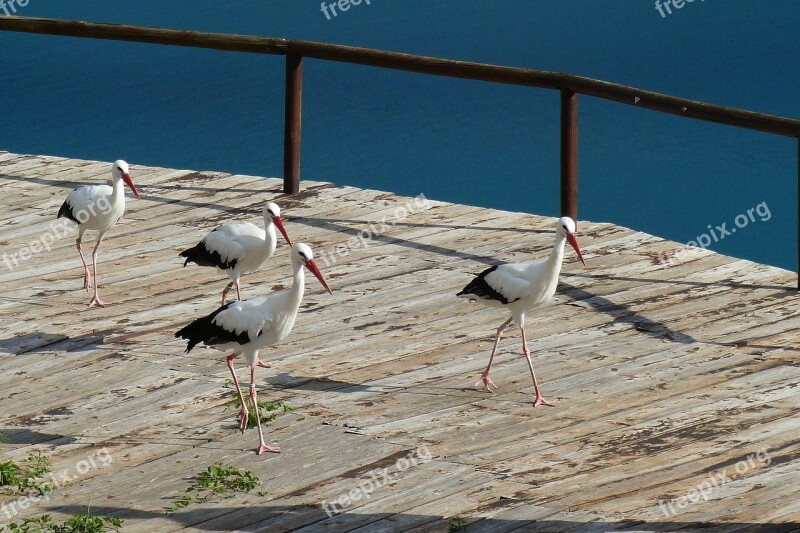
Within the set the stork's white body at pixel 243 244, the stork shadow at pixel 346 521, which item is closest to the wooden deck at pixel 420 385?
the stork shadow at pixel 346 521

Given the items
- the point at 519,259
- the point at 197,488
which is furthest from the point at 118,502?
the point at 519,259

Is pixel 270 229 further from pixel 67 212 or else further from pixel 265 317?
pixel 67 212

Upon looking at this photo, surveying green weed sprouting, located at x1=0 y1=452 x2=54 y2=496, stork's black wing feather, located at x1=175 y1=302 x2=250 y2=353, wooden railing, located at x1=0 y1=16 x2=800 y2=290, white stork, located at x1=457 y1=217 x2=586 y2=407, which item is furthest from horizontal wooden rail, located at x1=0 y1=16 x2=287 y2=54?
green weed sprouting, located at x1=0 y1=452 x2=54 y2=496

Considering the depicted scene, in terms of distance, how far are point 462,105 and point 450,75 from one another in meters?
11.3

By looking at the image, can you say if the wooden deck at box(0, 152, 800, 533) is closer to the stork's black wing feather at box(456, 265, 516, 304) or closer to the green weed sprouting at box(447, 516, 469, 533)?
the green weed sprouting at box(447, 516, 469, 533)

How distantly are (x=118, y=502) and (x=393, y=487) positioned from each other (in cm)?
132

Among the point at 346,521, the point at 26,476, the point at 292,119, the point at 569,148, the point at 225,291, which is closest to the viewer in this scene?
the point at 346,521

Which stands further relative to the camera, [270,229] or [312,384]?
[270,229]

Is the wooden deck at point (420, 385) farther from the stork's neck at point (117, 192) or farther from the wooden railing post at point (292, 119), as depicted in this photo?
the stork's neck at point (117, 192)

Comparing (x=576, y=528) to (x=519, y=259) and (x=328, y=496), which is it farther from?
(x=519, y=259)

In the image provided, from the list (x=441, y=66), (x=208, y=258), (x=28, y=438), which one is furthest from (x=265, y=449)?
(x=441, y=66)

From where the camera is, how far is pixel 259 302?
6.96 m

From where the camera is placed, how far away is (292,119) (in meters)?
11.0

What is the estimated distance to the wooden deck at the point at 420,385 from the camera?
611 cm
